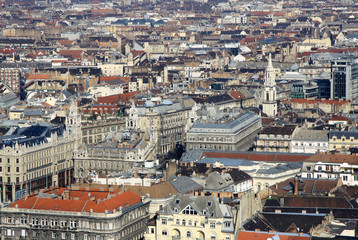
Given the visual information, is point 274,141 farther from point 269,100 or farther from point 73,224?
point 73,224

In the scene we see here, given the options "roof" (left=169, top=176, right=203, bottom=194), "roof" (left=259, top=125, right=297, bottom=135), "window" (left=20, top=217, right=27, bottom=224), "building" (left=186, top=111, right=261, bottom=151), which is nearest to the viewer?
"window" (left=20, top=217, right=27, bottom=224)

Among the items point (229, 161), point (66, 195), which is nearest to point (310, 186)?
point (229, 161)

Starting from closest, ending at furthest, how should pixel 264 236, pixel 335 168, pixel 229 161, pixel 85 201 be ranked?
pixel 264 236 < pixel 85 201 < pixel 335 168 < pixel 229 161

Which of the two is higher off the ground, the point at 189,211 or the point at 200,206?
the point at 200,206

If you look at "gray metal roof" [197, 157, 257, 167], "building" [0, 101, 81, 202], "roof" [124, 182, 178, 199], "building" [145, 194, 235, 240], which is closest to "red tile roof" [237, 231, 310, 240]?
"building" [145, 194, 235, 240]

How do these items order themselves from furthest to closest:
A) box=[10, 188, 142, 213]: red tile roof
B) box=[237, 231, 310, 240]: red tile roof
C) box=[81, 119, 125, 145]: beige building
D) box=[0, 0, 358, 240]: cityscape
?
1. box=[81, 119, 125, 145]: beige building
2. box=[10, 188, 142, 213]: red tile roof
3. box=[0, 0, 358, 240]: cityscape
4. box=[237, 231, 310, 240]: red tile roof

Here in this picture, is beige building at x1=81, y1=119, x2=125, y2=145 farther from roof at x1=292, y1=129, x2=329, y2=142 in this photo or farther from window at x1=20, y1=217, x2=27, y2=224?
window at x1=20, y1=217, x2=27, y2=224
